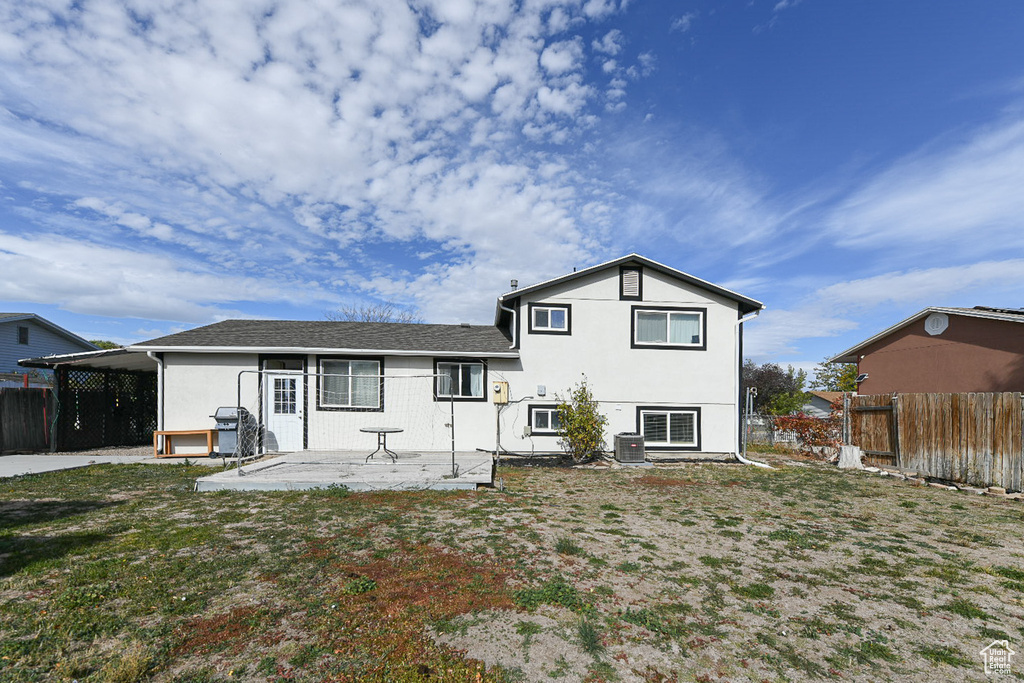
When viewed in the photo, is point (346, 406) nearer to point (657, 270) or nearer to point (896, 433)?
point (657, 270)

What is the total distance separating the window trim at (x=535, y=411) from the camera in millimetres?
13570

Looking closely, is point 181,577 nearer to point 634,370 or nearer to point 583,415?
point 583,415

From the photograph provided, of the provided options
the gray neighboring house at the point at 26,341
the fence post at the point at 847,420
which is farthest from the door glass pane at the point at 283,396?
the gray neighboring house at the point at 26,341

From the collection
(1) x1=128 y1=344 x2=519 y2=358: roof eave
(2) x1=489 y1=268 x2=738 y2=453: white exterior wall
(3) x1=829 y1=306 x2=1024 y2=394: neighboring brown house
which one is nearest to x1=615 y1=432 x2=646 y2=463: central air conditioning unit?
(2) x1=489 y1=268 x2=738 y2=453: white exterior wall

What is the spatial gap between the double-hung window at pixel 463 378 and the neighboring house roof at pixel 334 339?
441 mm

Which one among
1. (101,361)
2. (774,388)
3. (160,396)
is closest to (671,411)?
(160,396)

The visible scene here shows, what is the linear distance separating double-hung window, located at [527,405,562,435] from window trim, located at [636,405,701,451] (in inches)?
102

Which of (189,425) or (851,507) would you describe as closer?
(851,507)

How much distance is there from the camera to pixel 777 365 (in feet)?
123

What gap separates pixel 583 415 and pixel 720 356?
5.18m

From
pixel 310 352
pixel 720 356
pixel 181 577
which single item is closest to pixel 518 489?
pixel 181 577

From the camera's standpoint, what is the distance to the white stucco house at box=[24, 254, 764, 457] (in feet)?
42.0

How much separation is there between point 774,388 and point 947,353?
1978cm

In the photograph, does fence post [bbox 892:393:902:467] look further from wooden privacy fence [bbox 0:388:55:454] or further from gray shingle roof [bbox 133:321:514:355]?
wooden privacy fence [bbox 0:388:55:454]
